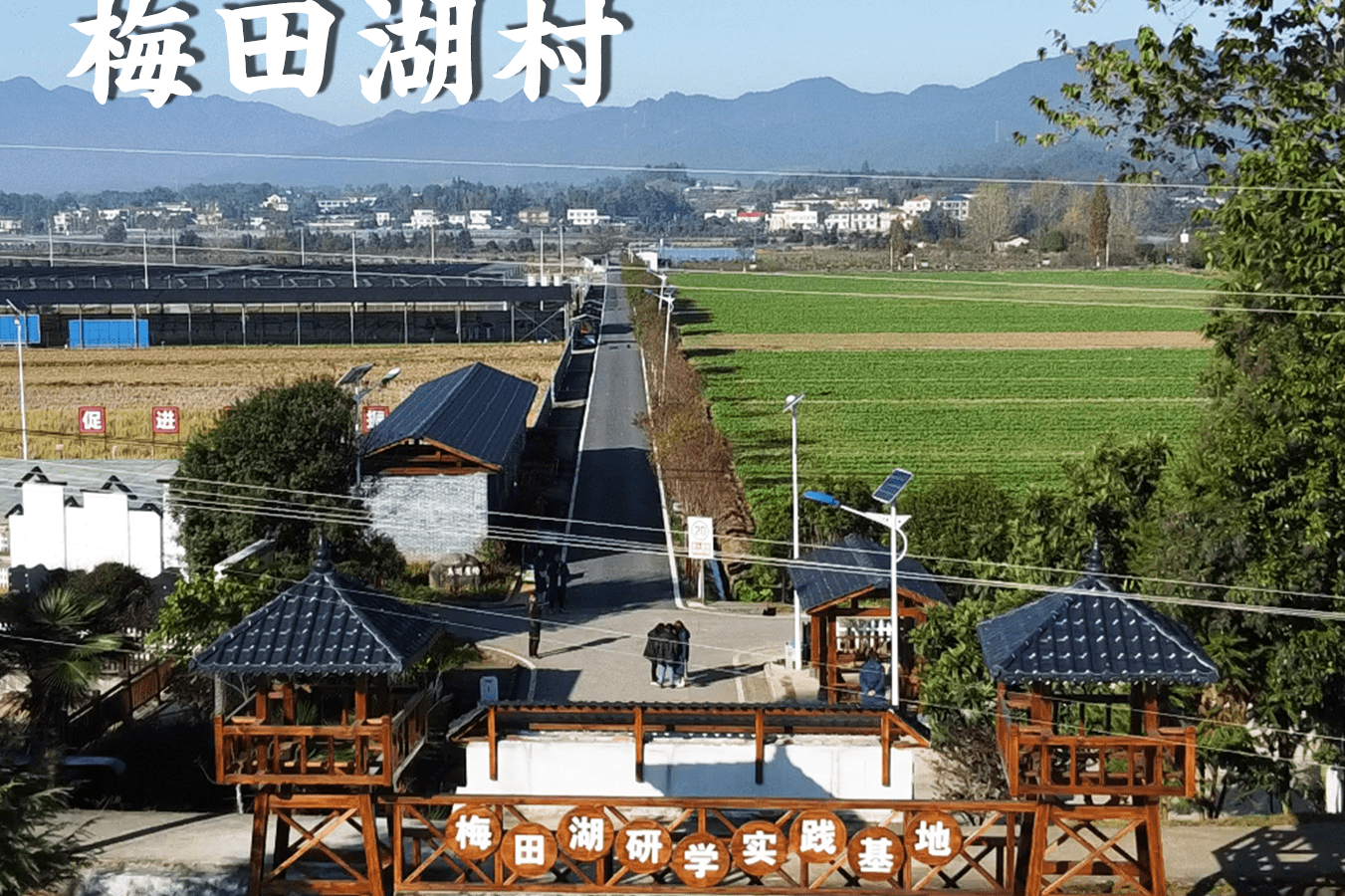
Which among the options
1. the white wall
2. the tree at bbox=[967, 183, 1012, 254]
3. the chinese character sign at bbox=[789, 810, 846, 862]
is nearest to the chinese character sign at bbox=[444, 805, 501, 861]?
the chinese character sign at bbox=[789, 810, 846, 862]

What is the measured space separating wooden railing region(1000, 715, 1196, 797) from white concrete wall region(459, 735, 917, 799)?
11.5 ft

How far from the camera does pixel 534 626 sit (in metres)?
25.0

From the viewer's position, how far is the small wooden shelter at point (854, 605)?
21641 mm

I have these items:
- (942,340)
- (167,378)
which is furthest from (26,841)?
(942,340)

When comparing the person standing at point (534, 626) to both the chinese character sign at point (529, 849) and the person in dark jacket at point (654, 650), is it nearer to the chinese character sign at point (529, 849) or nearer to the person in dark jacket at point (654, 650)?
the person in dark jacket at point (654, 650)

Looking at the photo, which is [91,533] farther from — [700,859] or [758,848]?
[758,848]

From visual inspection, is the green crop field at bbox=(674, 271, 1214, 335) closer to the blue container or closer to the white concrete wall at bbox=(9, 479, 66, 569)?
the blue container

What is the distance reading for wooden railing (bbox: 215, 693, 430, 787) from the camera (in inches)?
485

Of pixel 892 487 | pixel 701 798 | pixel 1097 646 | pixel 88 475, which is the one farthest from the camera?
pixel 88 475

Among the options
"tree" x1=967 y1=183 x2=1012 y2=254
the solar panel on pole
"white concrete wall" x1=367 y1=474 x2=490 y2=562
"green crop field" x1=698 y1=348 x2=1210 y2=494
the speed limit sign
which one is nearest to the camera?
the solar panel on pole

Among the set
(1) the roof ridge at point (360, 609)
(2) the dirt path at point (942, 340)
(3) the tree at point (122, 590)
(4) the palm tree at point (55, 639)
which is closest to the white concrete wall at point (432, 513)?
(3) the tree at point (122, 590)

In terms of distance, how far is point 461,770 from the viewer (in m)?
19.1

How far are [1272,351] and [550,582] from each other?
43.3 feet

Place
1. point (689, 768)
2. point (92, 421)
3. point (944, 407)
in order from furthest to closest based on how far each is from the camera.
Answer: point (944, 407)
point (92, 421)
point (689, 768)
